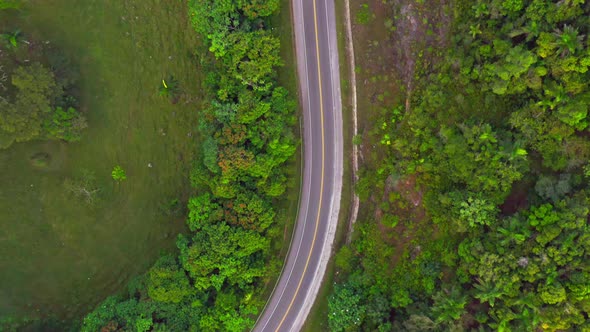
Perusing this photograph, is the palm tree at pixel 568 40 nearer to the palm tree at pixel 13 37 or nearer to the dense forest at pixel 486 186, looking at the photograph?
the dense forest at pixel 486 186

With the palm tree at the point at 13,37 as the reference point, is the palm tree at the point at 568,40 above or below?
above

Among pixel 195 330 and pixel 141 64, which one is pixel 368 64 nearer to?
pixel 141 64

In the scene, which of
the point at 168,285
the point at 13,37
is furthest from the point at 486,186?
the point at 13,37

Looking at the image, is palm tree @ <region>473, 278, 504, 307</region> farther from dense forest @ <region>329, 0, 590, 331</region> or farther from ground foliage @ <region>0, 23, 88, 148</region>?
ground foliage @ <region>0, 23, 88, 148</region>

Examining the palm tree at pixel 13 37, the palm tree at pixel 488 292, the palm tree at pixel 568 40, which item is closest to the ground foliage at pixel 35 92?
the palm tree at pixel 13 37

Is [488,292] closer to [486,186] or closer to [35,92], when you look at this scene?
[486,186]

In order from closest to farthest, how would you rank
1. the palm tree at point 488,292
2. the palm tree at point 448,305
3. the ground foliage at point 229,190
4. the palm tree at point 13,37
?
1. the palm tree at point 488,292
2. the palm tree at point 448,305
3. the ground foliage at point 229,190
4. the palm tree at point 13,37
